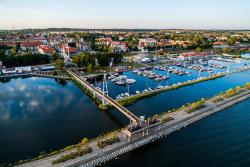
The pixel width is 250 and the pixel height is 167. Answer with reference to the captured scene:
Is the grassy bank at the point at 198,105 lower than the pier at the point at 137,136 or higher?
higher

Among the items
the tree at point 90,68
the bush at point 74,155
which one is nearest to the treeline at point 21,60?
the tree at point 90,68

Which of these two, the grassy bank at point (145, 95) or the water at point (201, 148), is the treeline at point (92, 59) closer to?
the grassy bank at point (145, 95)

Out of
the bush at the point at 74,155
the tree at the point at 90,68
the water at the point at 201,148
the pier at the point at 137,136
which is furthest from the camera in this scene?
the tree at the point at 90,68

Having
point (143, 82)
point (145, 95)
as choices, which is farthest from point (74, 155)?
point (143, 82)

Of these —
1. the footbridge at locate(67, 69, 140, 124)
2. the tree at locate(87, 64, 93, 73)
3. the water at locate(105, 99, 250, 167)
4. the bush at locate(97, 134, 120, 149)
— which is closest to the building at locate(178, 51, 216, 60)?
the tree at locate(87, 64, 93, 73)

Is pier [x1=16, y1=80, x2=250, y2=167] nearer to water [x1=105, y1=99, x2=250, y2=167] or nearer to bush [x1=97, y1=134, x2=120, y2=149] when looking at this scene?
bush [x1=97, y1=134, x2=120, y2=149]

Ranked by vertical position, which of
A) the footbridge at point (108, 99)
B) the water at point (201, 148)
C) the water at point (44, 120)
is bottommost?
the water at point (201, 148)
